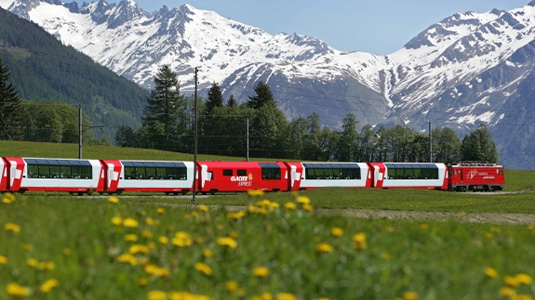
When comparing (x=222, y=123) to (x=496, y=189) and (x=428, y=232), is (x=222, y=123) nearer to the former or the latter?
(x=496, y=189)

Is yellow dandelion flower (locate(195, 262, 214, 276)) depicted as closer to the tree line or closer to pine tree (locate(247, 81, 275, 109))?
the tree line

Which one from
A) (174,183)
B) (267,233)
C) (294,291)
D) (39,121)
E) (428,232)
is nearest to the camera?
(294,291)

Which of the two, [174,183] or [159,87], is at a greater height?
[159,87]

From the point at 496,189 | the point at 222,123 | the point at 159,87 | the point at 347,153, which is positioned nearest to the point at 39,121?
→ the point at 159,87

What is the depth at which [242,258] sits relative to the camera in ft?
30.5

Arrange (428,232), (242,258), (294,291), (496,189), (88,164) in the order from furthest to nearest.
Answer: (496,189) < (88,164) < (428,232) < (242,258) < (294,291)

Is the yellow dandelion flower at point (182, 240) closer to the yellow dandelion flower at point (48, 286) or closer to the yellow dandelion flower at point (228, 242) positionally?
the yellow dandelion flower at point (228, 242)

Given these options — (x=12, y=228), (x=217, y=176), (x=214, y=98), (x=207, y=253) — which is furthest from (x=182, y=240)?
(x=214, y=98)

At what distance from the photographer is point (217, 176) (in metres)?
70.3

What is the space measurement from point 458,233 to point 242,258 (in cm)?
475

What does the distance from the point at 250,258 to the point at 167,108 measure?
15901 cm

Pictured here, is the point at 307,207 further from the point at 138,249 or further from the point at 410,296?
the point at 410,296

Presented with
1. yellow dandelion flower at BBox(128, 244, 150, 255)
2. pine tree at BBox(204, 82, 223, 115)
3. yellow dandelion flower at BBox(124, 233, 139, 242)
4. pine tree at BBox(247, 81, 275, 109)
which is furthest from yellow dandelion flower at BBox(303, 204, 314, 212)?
pine tree at BBox(204, 82, 223, 115)

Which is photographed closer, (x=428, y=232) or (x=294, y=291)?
(x=294, y=291)
